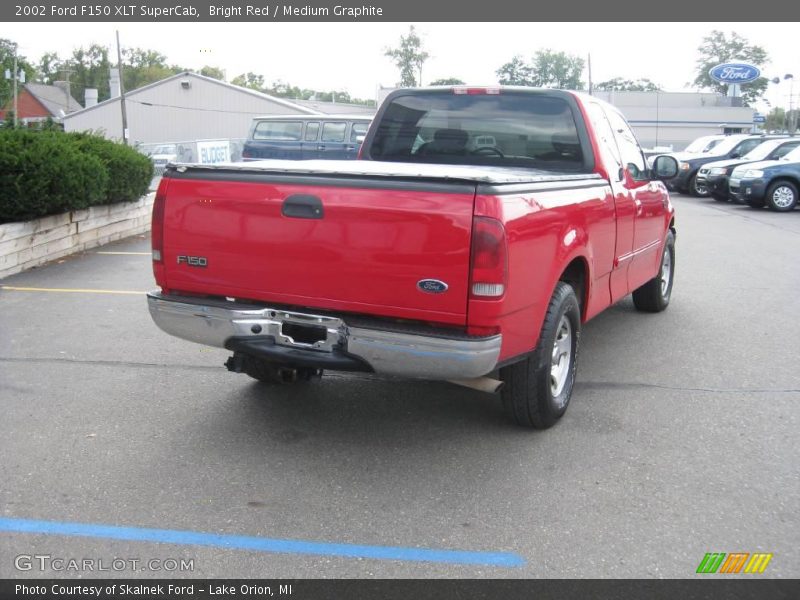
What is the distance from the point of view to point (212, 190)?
4.45 m

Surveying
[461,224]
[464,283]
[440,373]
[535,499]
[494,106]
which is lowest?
[535,499]

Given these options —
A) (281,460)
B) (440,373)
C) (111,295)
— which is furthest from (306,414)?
(111,295)

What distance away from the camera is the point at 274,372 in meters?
5.52

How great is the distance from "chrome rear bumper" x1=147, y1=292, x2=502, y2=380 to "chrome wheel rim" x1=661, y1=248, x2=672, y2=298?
15.3 feet

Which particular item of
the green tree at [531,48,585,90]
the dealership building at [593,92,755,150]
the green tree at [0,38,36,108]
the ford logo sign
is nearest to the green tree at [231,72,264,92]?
the green tree at [0,38,36,108]

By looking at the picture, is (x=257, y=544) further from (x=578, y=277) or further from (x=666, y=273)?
(x=666, y=273)

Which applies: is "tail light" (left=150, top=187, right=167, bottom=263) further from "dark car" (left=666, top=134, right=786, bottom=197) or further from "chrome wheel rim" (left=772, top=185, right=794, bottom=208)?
"dark car" (left=666, top=134, right=786, bottom=197)

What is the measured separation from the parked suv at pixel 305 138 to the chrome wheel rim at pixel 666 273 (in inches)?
533

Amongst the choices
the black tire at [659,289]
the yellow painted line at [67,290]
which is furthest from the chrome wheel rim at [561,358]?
the yellow painted line at [67,290]

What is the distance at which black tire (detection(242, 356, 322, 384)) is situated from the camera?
535 centimetres

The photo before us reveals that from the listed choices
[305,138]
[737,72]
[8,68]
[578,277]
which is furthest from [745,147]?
[8,68]

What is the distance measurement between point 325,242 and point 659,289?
15.8ft

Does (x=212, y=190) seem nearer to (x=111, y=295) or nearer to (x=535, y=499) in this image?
(x=535, y=499)

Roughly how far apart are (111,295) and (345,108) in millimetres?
62645
